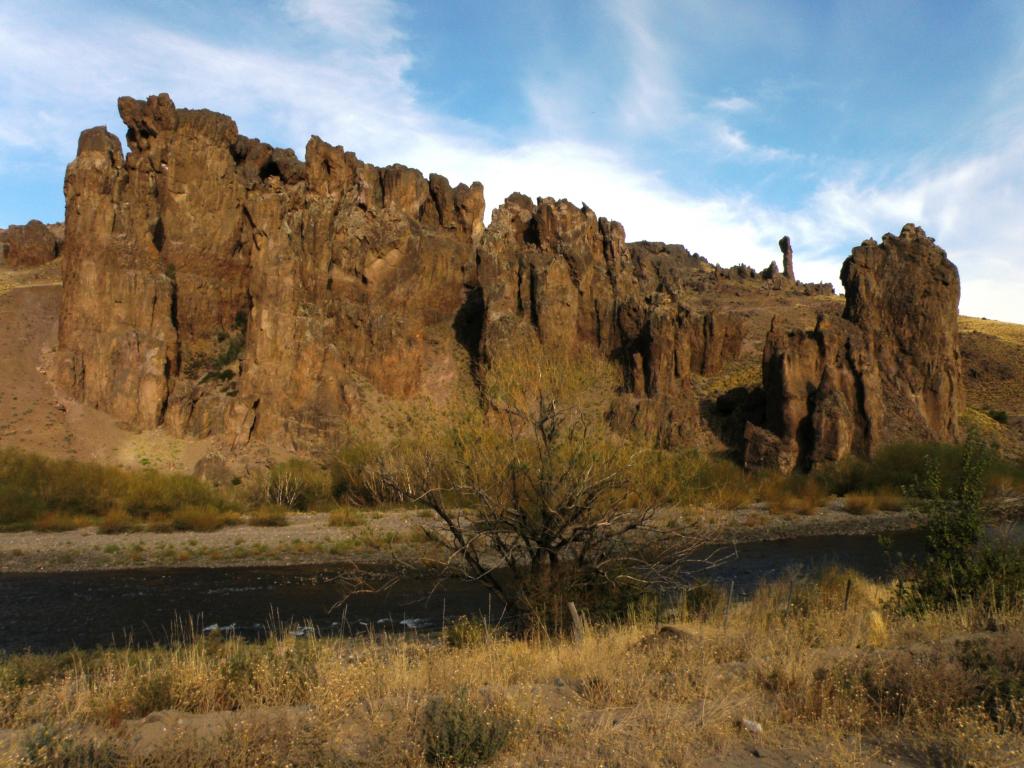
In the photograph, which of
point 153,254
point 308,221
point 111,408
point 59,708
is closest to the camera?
point 59,708

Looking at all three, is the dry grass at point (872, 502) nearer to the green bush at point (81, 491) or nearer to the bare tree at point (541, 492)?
the bare tree at point (541, 492)

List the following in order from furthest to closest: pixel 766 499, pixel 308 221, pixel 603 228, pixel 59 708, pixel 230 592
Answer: pixel 603 228, pixel 308 221, pixel 766 499, pixel 230 592, pixel 59 708

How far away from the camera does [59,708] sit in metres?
6.77

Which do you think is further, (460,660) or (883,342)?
(883,342)

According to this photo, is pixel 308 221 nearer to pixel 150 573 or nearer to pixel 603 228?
pixel 603 228

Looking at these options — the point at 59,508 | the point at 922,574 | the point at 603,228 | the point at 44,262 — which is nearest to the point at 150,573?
the point at 59,508

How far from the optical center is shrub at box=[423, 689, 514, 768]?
212 inches

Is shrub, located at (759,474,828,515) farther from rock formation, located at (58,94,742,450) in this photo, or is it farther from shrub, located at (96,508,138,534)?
shrub, located at (96,508,138,534)

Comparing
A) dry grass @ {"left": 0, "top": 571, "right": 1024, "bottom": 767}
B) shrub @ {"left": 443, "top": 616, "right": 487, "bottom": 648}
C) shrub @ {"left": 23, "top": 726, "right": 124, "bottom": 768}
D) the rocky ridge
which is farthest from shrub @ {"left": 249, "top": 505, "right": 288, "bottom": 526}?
shrub @ {"left": 23, "top": 726, "right": 124, "bottom": 768}

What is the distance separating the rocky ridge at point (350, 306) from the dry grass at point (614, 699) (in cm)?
3768

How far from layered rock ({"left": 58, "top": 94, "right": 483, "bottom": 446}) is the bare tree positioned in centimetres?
4142

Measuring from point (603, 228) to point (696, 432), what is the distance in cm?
2614

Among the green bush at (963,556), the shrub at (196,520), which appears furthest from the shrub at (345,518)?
the green bush at (963,556)

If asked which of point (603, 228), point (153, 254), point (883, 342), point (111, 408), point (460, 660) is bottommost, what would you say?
point (460, 660)
